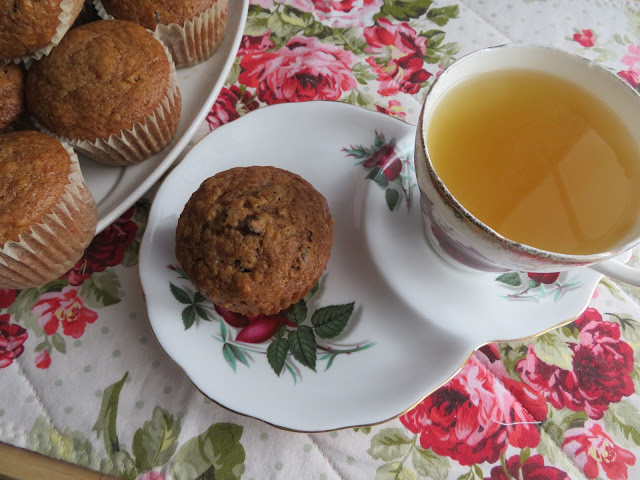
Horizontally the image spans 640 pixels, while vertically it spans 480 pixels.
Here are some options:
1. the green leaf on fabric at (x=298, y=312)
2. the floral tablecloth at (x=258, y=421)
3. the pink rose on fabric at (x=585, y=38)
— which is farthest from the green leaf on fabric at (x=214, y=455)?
the pink rose on fabric at (x=585, y=38)

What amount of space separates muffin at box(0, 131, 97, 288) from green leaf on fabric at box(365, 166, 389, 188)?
594mm

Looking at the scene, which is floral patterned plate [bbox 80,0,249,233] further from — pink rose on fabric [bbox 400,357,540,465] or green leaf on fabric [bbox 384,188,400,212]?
pink rose on fabric [bbox 400,357,540,465]

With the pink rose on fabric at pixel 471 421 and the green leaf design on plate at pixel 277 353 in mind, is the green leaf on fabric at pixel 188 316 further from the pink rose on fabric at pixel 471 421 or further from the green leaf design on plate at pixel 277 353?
the pink rose on fabric at pixel 471 421

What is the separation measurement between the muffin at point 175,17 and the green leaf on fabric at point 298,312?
0.71 m

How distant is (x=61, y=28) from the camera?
1.06 meters

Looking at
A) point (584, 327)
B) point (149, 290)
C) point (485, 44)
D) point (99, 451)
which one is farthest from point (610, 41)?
point (99, 451)

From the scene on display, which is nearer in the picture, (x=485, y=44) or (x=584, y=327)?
(x=584, y=327)

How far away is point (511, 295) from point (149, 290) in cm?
69

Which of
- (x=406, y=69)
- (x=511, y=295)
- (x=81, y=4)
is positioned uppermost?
(x=81, y=4)

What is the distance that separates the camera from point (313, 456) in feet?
2.82

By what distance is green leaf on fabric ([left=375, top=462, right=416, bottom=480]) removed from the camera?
0.86 m

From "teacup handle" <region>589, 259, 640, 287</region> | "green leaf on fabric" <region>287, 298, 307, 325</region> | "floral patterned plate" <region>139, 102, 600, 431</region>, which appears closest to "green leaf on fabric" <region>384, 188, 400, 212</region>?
"floral patterned plate" <region>139, 102, 600, 431</region>

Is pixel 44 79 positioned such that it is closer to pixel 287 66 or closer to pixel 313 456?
pixel 287 66

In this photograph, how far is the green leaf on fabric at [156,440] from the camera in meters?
0.84
